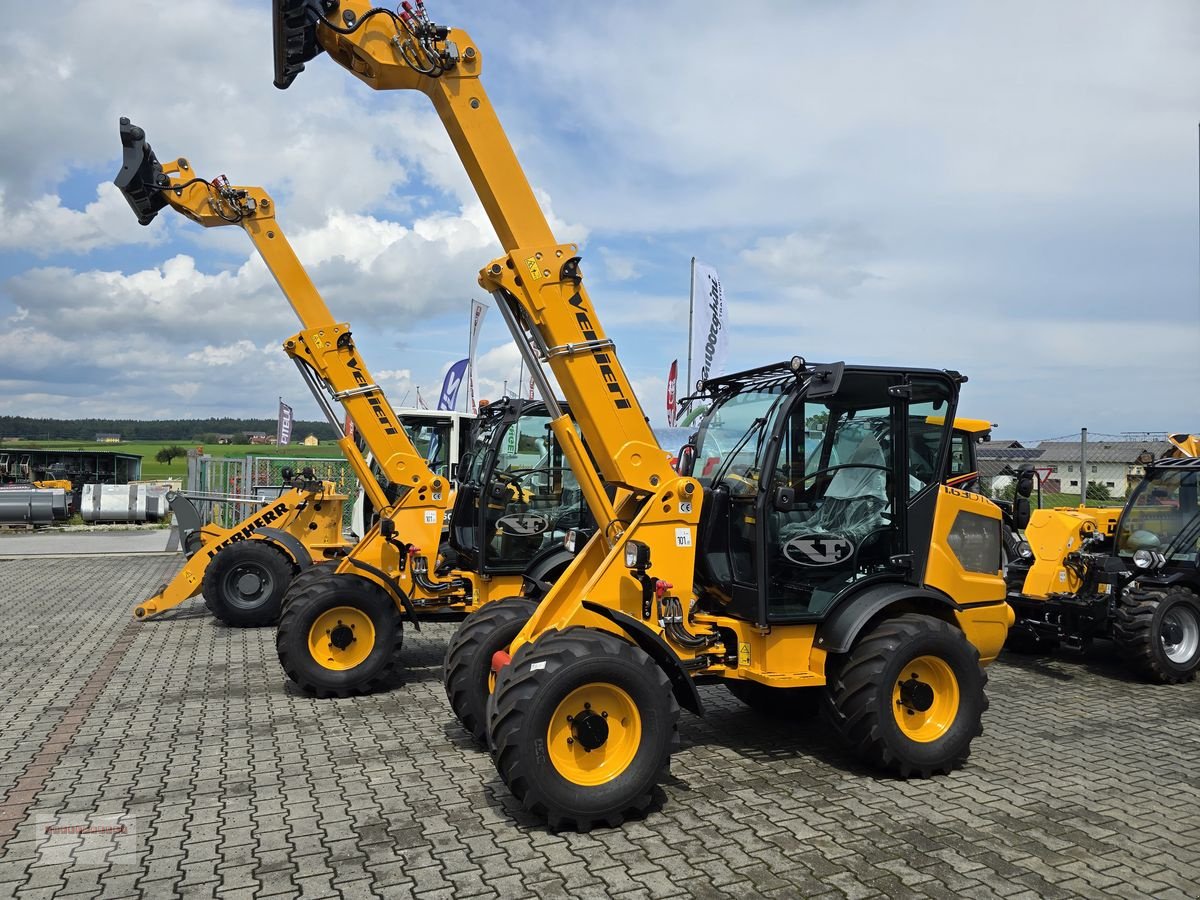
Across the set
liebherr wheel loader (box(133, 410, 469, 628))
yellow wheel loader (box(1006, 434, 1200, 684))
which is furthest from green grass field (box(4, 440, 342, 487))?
yellow wheel loader (box(1006, 434, 1200, 684))

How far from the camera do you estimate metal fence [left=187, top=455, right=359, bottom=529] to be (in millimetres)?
17797

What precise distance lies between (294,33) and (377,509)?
545 cm

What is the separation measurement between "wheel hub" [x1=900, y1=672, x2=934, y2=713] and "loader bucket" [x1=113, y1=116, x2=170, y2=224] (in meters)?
8.41

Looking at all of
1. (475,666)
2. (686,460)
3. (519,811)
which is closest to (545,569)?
(475,666)

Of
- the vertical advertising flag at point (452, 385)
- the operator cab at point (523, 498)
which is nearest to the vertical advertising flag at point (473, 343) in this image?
the vertical advertising flag at point (452, 385)

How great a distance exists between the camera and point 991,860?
167 inches

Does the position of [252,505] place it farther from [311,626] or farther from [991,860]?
[991,860]

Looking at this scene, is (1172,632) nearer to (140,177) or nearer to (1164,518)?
(1164,518)

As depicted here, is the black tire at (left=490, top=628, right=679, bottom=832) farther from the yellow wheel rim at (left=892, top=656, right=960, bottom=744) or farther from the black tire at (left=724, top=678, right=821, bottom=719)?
the black tire at (left=724, top=678, right=821, bottom=719)

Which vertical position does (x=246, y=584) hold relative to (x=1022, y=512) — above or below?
below

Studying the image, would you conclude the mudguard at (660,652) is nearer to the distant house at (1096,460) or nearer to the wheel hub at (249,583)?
the wheel hub at (249,583)

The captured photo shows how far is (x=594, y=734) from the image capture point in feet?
15.0

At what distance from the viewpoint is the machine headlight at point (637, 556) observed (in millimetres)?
5117

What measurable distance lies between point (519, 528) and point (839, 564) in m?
3.32
